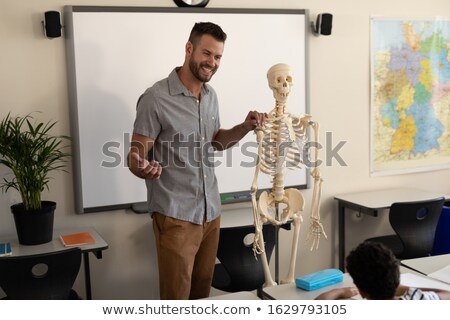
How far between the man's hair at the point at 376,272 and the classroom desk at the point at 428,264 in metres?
0.81

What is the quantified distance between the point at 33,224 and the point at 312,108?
2209mm

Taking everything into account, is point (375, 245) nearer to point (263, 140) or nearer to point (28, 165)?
point (263, 140)

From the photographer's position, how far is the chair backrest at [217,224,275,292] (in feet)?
10.7

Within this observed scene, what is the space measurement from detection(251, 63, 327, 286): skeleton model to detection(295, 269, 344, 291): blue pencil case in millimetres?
380

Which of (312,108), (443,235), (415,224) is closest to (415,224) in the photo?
(415,224)

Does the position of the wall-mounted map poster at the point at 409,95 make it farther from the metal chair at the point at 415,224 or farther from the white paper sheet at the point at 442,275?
the white paper sheet at the point at 442,275

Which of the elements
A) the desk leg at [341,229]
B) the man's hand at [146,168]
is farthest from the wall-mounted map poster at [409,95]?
the man's hand at [146,168]

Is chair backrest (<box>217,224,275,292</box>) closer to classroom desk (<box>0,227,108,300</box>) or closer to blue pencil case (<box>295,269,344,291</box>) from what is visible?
classroom desk (<box>0,227,108,300</box>)

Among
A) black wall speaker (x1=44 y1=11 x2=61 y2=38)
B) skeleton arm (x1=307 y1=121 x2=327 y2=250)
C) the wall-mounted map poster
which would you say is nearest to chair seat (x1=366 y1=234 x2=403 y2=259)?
the wall-mounted map poster

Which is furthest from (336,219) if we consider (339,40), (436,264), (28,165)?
(28,165)

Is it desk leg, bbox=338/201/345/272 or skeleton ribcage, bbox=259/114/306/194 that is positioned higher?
skeleton ribcage, bbox=259/114/306/194

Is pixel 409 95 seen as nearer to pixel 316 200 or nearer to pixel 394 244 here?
pixel 394 244

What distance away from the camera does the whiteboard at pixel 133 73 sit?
3.62 m

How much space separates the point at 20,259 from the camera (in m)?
2.77
